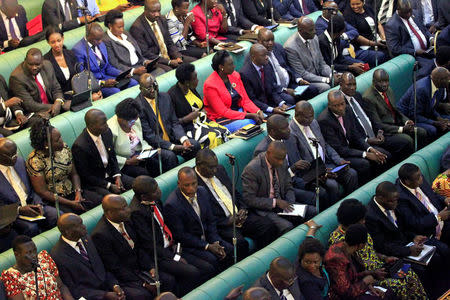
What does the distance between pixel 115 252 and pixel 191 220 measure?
2.66 ft

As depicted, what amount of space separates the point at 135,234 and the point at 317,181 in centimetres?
191

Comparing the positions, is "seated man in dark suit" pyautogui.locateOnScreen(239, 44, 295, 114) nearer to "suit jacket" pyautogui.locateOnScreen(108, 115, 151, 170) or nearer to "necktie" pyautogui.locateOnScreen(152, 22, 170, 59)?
"necktie" pyautogui.locateOnScreen(152, 22, 170, 59)

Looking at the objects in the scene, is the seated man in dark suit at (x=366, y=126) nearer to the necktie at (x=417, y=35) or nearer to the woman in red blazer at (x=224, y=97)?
the woman in red blazer at (x=224, y=97)

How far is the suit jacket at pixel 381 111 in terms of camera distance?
10680mm

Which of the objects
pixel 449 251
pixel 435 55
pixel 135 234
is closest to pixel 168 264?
pixel 135 234

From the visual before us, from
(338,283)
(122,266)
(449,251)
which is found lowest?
(449,251)

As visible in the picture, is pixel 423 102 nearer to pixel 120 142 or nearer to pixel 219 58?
pixel 219 58

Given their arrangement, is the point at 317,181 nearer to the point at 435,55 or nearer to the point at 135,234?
the point at 135,234

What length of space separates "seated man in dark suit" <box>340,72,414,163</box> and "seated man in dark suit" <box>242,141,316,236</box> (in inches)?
63.1

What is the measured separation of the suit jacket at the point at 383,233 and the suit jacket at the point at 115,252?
218 centimetres

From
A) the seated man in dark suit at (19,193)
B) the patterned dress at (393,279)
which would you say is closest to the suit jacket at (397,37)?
the patterned dress at (393,279)

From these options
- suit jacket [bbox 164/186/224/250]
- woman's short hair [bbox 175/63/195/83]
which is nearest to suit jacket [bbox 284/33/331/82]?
woman's short hair [bbox 175/63/195/83]

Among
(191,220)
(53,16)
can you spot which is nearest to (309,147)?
(191,220)

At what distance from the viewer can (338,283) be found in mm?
7898
